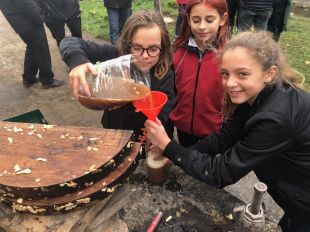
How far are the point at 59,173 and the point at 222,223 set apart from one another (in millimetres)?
1074

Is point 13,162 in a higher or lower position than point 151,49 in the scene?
lower

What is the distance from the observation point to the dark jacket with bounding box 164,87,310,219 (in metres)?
1.58

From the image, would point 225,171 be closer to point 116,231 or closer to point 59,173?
point 116,231

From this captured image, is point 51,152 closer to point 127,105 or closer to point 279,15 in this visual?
point 127,105

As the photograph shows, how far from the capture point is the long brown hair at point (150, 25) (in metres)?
2.13

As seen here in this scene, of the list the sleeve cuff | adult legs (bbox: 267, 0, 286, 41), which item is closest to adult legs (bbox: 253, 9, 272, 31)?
adult legs (bbox: 267, 0, 286, 41)

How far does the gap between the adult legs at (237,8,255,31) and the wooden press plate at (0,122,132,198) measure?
3620 millimetres

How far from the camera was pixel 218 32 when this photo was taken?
2.40 metres

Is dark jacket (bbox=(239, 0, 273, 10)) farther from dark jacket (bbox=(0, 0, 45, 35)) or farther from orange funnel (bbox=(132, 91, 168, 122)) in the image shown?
orange funnel (bbox=(132, 91, 168, 122))

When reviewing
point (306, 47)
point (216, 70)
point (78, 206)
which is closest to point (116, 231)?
point (78, 206)

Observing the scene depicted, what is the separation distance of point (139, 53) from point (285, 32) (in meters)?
5.49

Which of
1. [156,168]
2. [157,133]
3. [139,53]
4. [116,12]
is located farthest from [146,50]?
[116,12]

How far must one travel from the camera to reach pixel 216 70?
95.0 inches

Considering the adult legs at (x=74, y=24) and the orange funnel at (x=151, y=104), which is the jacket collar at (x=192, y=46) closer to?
the orange funnel at (x=151, y=104)
